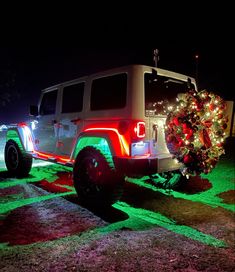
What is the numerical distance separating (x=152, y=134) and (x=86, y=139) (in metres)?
1.22

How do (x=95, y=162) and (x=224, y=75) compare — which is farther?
(x=224, y=75)

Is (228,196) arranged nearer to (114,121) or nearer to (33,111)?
(114,121)

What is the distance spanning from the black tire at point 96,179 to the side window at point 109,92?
0.78 m

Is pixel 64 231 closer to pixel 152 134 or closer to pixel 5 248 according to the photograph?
pixel 5 248

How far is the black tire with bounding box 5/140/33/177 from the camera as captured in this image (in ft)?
24.0

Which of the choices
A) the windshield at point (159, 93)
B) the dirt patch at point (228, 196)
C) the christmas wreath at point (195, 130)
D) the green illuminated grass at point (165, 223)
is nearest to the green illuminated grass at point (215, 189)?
the dirt patch at point (228, 196)

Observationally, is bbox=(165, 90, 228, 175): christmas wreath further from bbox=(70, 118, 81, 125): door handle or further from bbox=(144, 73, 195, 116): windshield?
bbox=(70, 118, 81, 125): door handle

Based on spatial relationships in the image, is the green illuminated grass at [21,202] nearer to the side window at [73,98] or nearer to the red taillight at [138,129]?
the side window at [73,98]

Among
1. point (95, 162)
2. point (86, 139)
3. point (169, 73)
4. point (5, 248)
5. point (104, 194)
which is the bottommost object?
point (5, 248)

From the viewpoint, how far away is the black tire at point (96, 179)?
15.6ft

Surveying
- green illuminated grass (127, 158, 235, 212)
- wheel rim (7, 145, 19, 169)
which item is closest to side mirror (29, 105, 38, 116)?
wheel rim (7, 145, 19, 169)

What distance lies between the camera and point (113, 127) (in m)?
4.66

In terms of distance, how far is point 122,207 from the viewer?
205 inches

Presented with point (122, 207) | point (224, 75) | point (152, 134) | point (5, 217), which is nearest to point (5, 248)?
point (5, 217)
